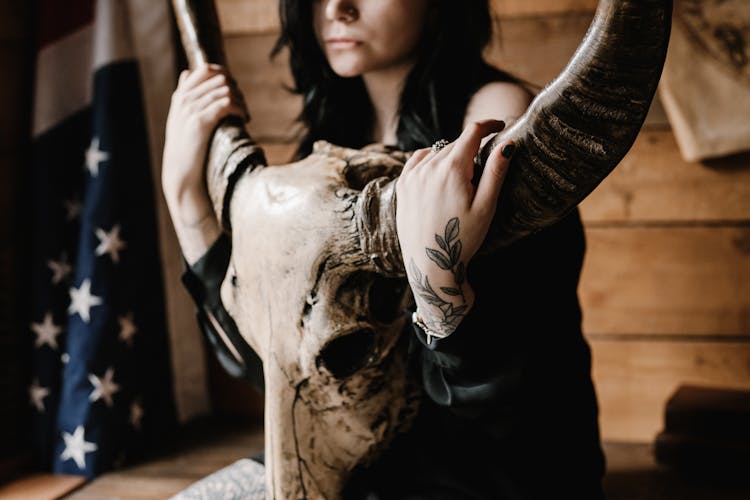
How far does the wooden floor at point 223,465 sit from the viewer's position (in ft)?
3.81

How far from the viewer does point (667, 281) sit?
1416 mm

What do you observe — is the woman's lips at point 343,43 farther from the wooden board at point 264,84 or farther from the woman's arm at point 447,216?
the wooden board at point 264,84

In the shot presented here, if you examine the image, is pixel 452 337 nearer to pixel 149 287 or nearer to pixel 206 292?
pixel 206 292

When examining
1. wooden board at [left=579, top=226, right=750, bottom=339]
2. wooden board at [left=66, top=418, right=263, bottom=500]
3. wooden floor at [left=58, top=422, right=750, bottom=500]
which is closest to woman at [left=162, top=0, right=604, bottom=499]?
wooden floor at [left=58, top=422, right=750, bottom=500]

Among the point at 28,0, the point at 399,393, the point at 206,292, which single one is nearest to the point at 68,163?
the point at 28,0

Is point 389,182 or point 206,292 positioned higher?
point 389,182

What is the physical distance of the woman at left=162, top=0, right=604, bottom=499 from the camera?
0.62 metres

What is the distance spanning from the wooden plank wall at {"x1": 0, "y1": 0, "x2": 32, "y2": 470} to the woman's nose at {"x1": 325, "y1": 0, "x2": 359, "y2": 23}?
2.73ft

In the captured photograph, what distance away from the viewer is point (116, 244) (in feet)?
4.72

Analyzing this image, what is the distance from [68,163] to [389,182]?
1.01 m

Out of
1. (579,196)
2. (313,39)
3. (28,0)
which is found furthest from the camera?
(28,0)

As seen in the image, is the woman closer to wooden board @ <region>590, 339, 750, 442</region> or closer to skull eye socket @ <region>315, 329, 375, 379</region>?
skull eye socket @ <region>315, 329, 375, 379</region>

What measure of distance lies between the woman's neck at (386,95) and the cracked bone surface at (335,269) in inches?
9.6

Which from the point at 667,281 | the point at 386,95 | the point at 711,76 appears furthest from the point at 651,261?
the point at 386,95
